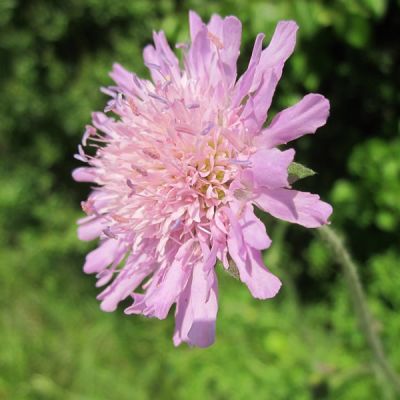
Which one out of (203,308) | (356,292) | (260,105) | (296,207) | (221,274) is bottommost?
(221,274)

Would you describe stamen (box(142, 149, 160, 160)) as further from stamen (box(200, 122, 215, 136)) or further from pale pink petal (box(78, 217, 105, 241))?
pale pink petal (box(78, 217, 105, 241))

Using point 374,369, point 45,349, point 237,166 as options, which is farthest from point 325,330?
point 237,166

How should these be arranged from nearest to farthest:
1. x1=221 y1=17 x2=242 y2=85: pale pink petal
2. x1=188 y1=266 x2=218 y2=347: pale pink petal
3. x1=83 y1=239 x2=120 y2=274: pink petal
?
x1=188 y1=266 x2=218 y2=347: pale pink petal, x1=221 y1=17 x2=242 y2=85: pale pink petal, x1=83 y1=239 x2=120 y2=274: pink petal

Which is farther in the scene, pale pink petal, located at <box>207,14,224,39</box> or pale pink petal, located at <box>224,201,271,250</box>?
pale pink petal, located at <box>207,14,224,39</box>

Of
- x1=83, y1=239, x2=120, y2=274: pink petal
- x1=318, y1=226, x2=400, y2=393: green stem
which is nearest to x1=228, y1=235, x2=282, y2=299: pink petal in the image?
x1=318, y1=226, x2=400, y2=393: green stem

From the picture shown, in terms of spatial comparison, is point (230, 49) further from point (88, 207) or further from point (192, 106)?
point (88, 207)

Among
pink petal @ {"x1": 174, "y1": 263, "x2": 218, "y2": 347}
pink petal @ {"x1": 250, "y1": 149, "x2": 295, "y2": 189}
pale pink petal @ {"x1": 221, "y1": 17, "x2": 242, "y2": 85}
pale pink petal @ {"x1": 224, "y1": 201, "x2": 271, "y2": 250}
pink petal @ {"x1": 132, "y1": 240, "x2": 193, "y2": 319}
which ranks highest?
pale pink petal @ {"x1": 221, "y1": 17, "x2": 242, "y2": 85}

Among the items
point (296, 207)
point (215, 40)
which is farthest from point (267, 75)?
point (296, 207)
